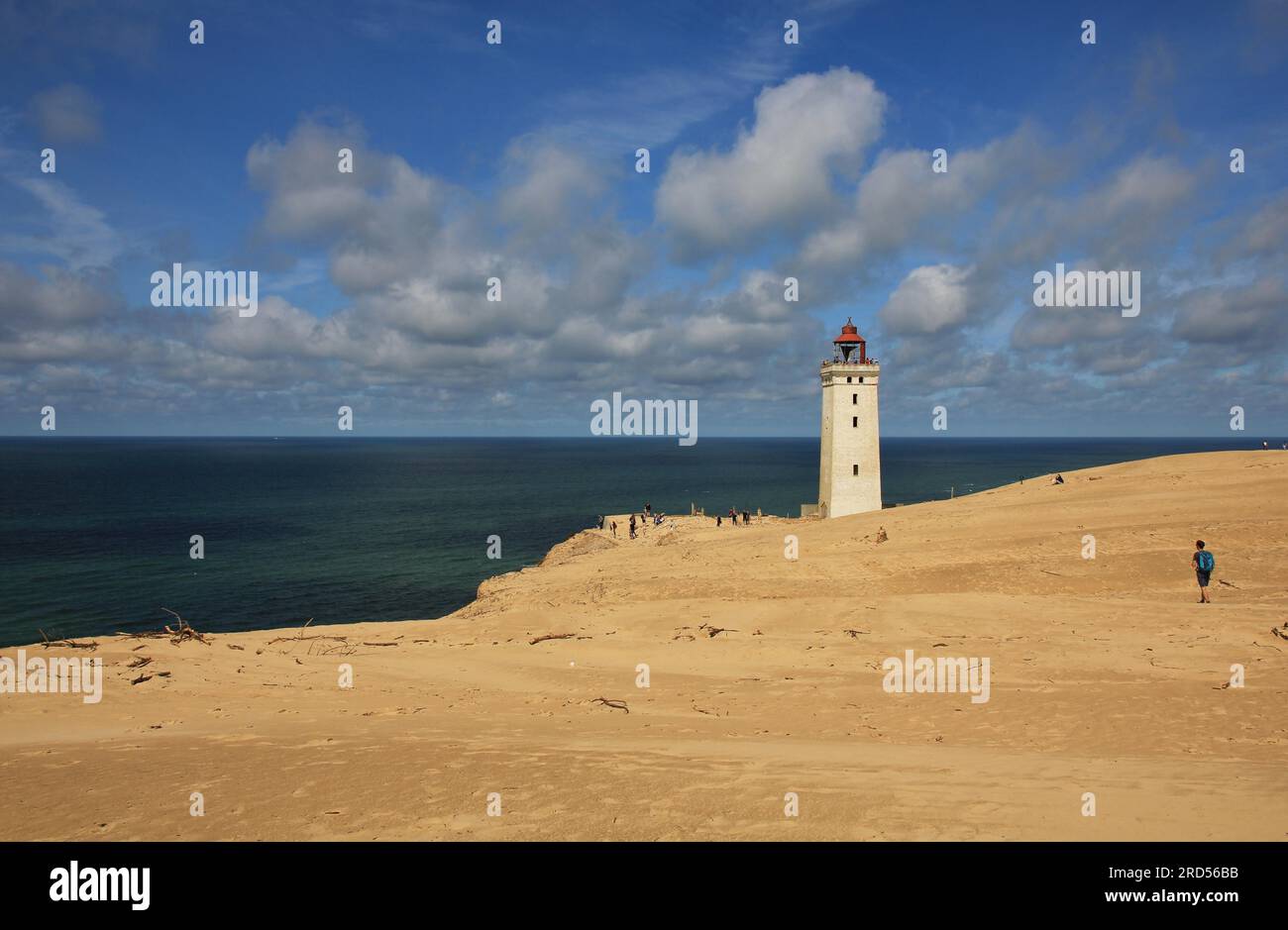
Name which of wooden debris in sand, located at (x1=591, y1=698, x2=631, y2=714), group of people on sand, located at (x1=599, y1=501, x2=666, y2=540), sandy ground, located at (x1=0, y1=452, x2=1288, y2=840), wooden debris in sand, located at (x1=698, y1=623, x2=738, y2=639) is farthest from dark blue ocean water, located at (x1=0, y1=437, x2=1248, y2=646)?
wooden debris in sand, located at (x1=591, y1=698, x2=631, y2=714)

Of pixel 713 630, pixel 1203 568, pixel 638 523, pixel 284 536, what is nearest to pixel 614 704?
pixel 713 630

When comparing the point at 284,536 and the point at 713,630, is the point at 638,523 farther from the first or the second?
the point at 284,536

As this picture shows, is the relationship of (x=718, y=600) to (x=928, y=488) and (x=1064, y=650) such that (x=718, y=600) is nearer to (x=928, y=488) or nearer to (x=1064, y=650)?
(x=1064, y=650)

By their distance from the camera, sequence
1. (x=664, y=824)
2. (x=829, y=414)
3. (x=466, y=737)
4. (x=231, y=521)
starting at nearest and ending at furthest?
(x=664, y=824) < (x=466, y=737) < (x=829, y=414) < (x=231, y=521)

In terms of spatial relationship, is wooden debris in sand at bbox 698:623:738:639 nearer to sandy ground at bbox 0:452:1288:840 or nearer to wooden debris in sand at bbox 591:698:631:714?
sandy ground at bbox 0:452:1288:840

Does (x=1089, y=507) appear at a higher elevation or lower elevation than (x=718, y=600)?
higher
